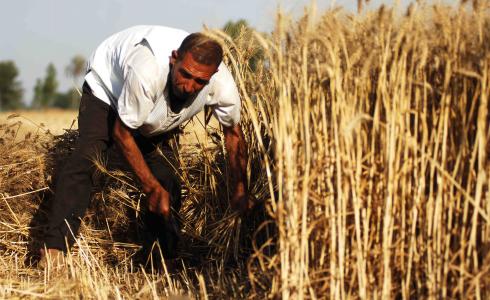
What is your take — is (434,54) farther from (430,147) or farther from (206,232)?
(206,232)

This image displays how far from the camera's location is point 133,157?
11.8 ft

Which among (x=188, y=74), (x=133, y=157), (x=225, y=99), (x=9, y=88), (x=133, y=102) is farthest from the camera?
(x=9, y=88)

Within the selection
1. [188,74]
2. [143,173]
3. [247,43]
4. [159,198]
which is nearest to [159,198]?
[159,198]

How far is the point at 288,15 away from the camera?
2848mm

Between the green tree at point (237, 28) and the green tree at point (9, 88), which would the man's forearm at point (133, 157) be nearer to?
the green tree at point (237, 28)

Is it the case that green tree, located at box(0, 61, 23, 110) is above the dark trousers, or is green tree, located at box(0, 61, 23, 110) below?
below

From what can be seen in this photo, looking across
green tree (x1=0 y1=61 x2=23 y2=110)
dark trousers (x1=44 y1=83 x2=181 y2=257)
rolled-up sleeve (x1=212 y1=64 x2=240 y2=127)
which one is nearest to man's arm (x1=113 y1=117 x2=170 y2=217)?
dark trousers (x1=44 y1=83 x2=181 y2=257)

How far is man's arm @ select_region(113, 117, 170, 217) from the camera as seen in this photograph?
11.8 ft

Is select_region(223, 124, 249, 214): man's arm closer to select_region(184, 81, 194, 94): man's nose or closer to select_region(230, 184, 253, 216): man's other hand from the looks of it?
select_region(230, 184, 253, 216): man's other hand

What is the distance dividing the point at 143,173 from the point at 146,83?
0.47 m

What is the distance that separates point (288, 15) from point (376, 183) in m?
0.78

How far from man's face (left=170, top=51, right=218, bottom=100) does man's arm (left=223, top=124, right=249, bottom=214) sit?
0.41m

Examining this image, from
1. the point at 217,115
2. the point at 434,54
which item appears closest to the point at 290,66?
the point at 434,54

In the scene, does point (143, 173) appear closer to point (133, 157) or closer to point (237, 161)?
point (133, 157)
